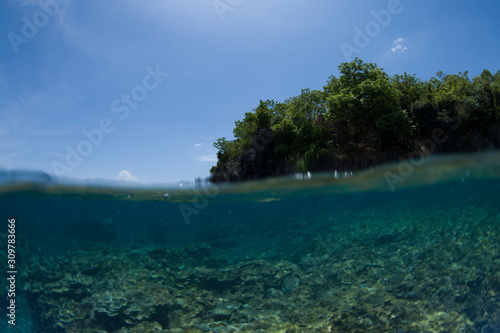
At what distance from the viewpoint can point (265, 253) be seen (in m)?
12.8

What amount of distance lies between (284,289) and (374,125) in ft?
46.3

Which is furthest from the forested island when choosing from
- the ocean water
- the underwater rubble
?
the underwater rubble

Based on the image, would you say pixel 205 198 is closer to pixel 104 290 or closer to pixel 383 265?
pixel 104 290

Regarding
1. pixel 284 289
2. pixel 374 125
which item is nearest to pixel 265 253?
pixel 284 289

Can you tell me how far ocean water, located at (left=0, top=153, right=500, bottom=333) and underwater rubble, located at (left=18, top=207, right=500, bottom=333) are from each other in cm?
4

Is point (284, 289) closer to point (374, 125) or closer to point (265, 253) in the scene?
point (265, 253)

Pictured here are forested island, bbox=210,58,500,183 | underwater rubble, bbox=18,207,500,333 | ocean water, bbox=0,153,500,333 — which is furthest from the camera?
forested island, bbox=210,58,500,183

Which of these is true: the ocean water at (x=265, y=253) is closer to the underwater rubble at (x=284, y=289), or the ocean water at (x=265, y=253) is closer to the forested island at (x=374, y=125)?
the underwater rubble at (x=284, y=289)

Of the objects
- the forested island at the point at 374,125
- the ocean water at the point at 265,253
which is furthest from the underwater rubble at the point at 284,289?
the forested island at the point at 374,125

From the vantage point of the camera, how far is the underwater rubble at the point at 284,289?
825 centimetres

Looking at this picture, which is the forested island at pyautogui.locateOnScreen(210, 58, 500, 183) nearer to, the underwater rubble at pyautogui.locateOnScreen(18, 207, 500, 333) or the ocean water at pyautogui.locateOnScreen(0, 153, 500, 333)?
the ocean water at pyautogui.locateOnScreen(0, 153, 500, 333)

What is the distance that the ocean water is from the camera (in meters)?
8.53

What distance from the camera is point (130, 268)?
10.7 meters

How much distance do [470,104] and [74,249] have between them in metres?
25.7
